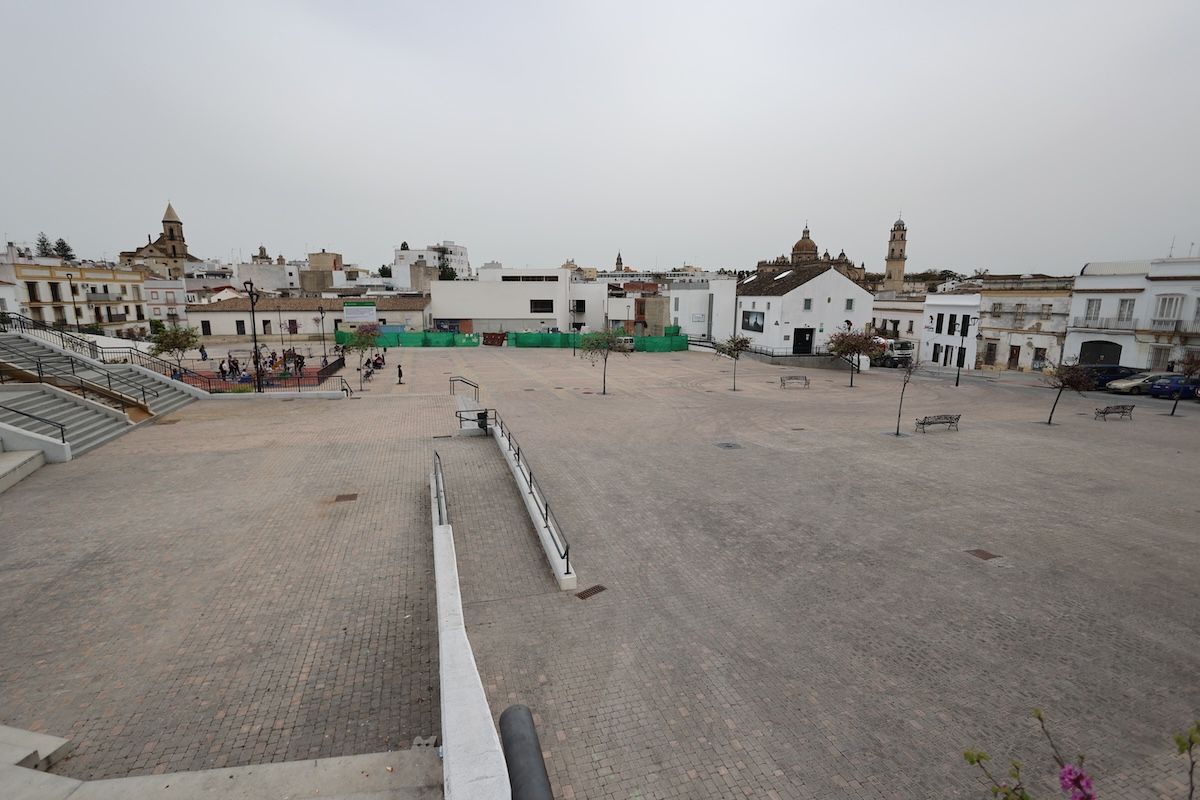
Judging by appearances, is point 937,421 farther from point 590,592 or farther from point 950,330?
point 950,330

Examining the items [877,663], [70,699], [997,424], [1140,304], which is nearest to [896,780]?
[877,663]

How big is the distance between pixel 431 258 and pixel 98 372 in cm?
9313

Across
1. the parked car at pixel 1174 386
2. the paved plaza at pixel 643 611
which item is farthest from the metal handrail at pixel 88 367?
the parked car at pixel 1174 386

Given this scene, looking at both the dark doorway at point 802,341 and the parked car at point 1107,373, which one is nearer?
the parked car at point 1107,373

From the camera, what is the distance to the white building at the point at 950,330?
42031 mm

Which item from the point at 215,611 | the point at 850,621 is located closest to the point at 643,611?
the point at 850,621

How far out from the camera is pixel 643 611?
859cm

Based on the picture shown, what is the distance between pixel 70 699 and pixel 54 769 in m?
1.24

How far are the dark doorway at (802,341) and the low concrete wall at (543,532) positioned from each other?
1381 inches

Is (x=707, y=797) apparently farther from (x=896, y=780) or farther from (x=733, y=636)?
(x=733, y=636)

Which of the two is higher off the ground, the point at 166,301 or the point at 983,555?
the point at 166,301

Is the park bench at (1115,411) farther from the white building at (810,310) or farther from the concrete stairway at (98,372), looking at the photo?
the concrete stairway at (98,372)

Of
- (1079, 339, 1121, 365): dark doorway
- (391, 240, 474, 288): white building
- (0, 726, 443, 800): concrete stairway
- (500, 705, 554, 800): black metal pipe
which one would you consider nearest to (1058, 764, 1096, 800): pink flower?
(500, 705, 554, 800): black metal pipe

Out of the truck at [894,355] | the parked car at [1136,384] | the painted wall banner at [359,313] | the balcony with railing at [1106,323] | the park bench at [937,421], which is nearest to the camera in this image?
the park bench at [937,421]
